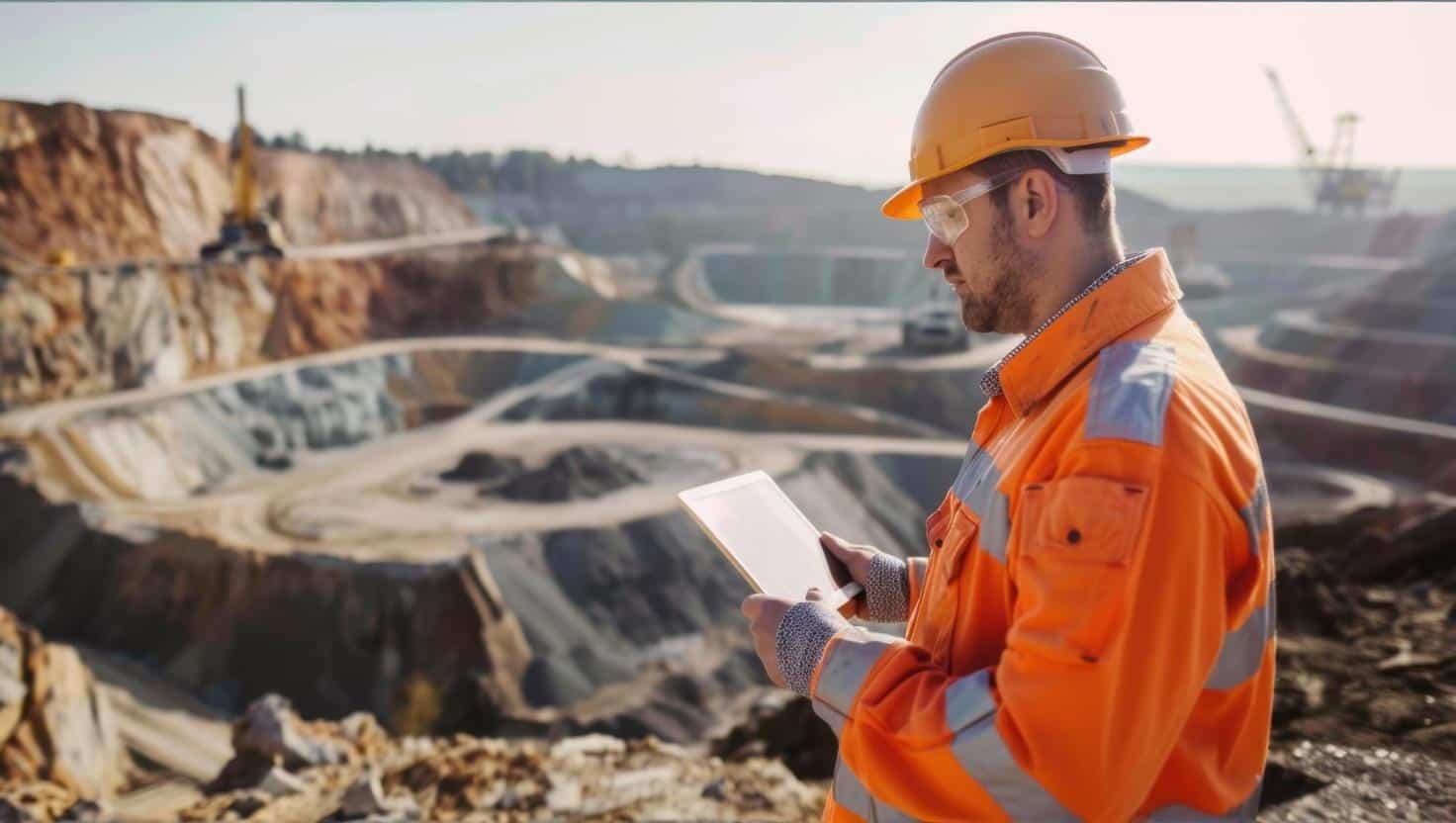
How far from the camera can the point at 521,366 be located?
1750 inches

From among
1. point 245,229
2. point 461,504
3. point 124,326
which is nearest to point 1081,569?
point 461,504

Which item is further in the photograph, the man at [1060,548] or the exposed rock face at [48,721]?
the exposed rock face at [48,721]

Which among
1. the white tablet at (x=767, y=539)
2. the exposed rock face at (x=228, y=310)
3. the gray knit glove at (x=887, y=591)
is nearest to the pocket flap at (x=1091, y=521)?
the white tablet at (x=767, y=539)

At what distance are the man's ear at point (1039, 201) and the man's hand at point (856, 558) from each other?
1.17m

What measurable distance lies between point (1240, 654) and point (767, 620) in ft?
3.35

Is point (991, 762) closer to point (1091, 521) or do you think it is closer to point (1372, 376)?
point (1091, 521)

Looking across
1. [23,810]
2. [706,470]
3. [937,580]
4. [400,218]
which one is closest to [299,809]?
[23,810]

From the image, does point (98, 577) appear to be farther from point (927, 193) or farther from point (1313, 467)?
point (1313, 467)

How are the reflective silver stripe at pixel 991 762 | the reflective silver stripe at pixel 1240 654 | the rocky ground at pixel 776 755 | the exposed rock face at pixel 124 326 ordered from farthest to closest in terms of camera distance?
the exposed rock face at pixel 124 326 → the rocky ground at pixel 776 755 → the reflective silver stripe at pixel 1240 654 → the reflective silver stripe at pixel 991 762

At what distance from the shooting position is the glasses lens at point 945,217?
2.34 meters

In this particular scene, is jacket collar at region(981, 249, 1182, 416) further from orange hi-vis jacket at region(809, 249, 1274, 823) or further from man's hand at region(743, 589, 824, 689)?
man's hand at region(743, 589, 824, 689)

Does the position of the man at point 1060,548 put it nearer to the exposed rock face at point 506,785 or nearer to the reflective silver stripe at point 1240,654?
the reflective silver stripe at point 1240,654

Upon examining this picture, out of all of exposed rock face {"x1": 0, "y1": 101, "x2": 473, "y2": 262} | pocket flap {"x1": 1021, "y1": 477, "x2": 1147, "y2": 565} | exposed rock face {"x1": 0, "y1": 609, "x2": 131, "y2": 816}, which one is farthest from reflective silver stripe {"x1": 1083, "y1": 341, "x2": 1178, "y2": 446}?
exposed rock face {"x1": 0, "y1": 101, "x2": 473, "y2": 262}

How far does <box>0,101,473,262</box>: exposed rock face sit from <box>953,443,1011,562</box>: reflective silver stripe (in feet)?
140
